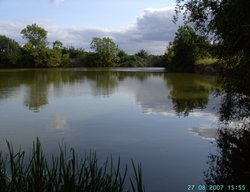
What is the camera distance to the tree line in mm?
68812

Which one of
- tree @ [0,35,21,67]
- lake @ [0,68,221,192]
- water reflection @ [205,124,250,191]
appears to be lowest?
lake @ [0,68,221,192]

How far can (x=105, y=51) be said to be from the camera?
7619cm

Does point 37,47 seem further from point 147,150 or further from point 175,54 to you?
point 147,150

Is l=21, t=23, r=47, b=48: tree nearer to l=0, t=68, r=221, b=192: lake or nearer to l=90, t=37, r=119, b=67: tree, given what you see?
l=90, t=37, r=119, b=67: tree

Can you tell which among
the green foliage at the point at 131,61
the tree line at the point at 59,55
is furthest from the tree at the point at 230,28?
the green foliage at the point at 131,61

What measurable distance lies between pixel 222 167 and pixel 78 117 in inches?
244

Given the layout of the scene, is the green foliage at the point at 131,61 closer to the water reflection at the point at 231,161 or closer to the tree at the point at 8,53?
the tree at the point at 8,53

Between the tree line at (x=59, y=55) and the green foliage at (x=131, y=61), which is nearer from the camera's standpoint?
the tree line at (x=59, y=55)

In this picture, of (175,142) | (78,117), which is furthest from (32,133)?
(175,142)

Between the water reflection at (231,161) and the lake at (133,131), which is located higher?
the water reflection at (231,161)

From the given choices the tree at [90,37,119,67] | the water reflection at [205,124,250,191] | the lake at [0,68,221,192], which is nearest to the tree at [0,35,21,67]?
the tree at [90,37,119,67]

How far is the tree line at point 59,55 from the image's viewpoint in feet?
226

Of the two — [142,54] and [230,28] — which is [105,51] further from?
[230,28]

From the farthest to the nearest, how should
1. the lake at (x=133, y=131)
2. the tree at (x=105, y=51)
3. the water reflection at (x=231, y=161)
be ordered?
1. the tree at (x=105, y=51)
2. the lake at (x=133, y=131)
3. the water reflection at (x=231, y=161)
